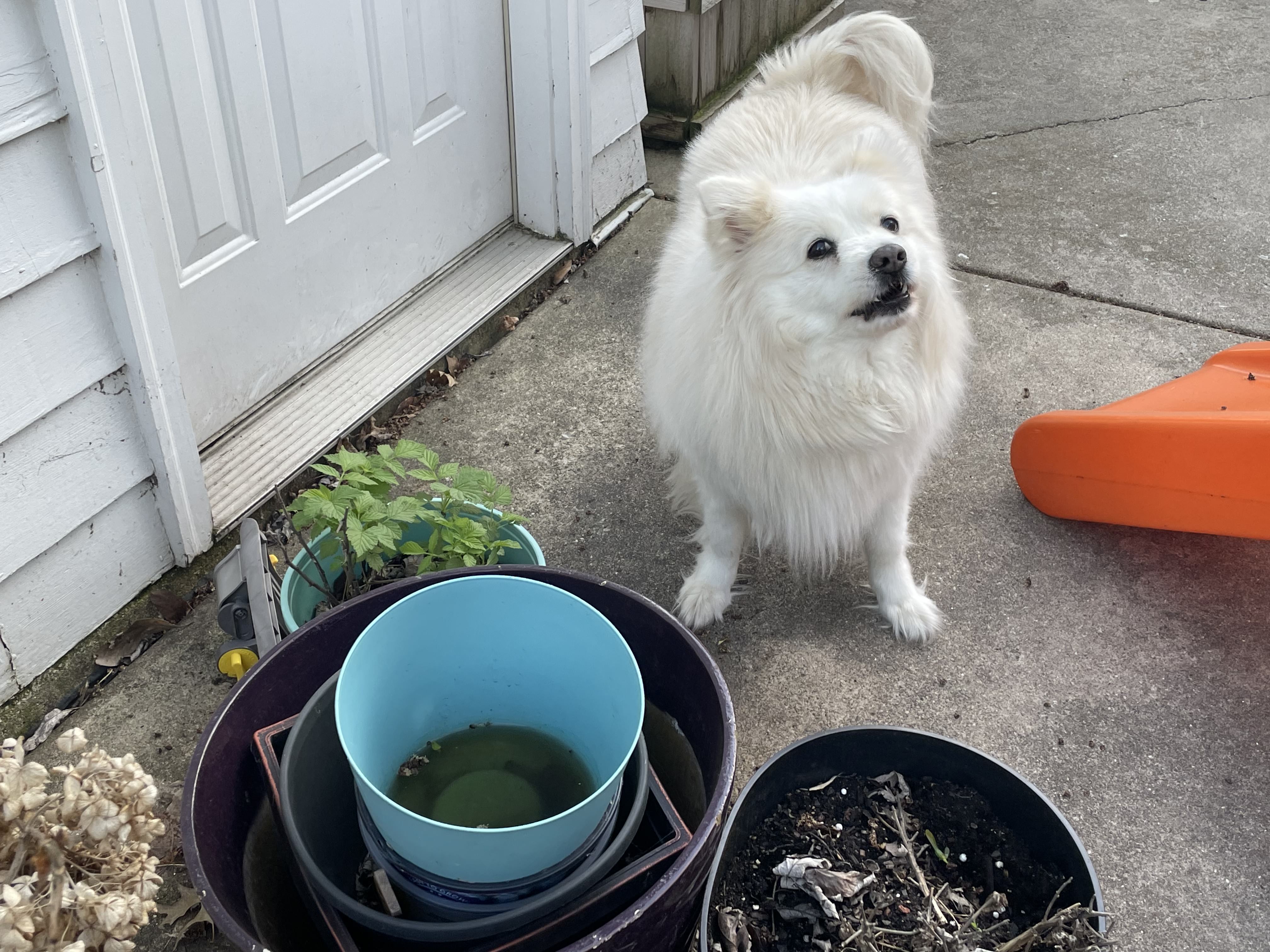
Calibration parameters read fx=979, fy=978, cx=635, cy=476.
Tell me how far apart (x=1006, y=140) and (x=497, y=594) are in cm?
344

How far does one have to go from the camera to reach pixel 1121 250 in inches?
133

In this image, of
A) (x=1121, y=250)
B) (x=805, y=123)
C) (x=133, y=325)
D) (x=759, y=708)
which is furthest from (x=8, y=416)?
(x=1121, y=250)

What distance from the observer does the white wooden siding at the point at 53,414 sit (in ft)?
5.32

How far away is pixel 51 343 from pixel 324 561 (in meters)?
0.63

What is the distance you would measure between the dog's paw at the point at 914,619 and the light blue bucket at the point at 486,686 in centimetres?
93

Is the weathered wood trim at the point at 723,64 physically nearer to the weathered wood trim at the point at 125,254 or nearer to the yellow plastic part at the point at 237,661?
the weathered wood trim at the point at 125,254

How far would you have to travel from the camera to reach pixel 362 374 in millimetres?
2697

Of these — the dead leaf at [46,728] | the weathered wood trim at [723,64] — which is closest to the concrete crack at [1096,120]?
the weathered wood trim at [723,64]

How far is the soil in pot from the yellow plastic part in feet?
3.25

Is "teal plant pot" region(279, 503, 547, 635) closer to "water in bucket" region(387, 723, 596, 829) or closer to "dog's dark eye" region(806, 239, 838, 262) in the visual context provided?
"water in bucket" region(387, 723, 596, 829)

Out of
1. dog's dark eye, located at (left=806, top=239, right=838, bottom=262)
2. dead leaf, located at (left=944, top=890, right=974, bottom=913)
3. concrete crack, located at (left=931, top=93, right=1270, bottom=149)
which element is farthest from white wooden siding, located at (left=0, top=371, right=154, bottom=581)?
concrete crack, located at (left=931, top=93, right=1270, bottom=149)

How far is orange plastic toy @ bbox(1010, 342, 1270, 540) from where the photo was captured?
202cm

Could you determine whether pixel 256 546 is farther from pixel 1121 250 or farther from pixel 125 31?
pixel 1121 250

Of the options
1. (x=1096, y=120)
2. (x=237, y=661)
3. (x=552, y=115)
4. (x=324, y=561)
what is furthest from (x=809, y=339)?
(x=1096, y=120)
